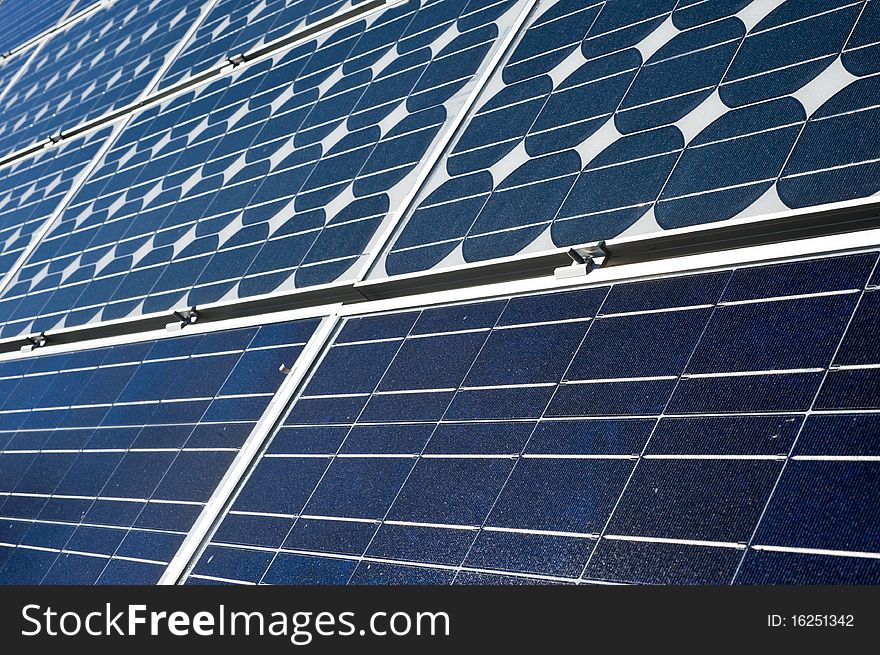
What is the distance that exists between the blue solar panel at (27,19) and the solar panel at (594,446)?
18166mm

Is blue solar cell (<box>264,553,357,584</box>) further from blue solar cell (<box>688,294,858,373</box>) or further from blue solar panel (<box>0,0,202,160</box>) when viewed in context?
blue solar panel (<box>0,0,202,160</box>)

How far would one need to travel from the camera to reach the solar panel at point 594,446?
4070 mm

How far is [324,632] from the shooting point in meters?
4.73

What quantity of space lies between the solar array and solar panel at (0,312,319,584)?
33mm

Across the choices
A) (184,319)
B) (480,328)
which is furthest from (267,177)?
(480,328)

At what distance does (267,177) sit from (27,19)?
17348 millimetres

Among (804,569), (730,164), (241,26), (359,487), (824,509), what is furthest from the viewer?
(241,26)

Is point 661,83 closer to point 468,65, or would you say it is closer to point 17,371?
point 468,65

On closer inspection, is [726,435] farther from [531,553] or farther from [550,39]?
→ [550,39]

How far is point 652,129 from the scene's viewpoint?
6.36m

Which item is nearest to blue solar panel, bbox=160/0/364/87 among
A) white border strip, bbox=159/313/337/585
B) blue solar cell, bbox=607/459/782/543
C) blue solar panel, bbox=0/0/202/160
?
blue solar panel, bbox=0/0/202/160

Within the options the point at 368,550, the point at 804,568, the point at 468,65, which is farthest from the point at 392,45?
the point at 804,568

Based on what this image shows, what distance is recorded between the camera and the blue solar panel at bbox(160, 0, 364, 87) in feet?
38.0

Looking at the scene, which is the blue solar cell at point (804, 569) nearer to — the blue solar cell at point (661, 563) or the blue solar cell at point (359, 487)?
the blue solar cell at point (661, 563)
